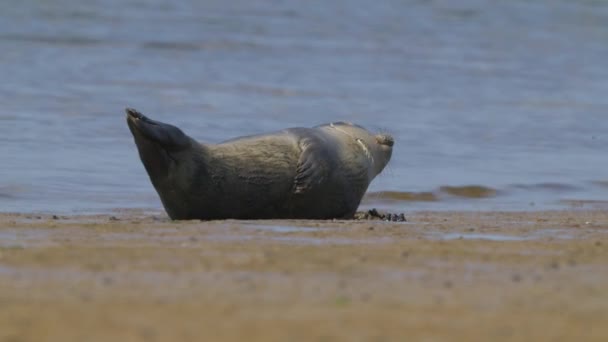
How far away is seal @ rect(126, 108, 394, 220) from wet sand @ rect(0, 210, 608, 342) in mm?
603

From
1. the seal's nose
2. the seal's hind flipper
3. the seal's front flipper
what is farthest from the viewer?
the seal's nose

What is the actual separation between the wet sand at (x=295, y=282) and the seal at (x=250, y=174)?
1.98 ft

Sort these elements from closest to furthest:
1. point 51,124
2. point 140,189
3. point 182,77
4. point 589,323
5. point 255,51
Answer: point 589,323
point 140,189
point 51,124
point 182,77
point 255,51

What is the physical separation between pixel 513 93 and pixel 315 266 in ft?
41.0

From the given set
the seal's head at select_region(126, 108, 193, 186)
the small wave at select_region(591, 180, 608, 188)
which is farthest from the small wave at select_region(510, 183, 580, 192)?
the seal's head at select_region(126, 108, 193, 186)

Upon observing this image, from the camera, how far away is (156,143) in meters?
8.12

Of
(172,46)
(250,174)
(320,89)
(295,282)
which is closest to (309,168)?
(250,174)

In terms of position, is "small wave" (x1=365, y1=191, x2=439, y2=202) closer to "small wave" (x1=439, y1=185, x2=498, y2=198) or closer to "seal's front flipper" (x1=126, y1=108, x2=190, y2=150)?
"small wave" (x1=439, y1=185, x2=498, y2=198)

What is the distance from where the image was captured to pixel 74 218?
27.0ft

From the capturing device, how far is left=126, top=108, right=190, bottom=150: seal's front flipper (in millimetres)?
7961

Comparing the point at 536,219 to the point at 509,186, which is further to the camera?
the point at 509,186

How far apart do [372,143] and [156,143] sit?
1927 millimetres

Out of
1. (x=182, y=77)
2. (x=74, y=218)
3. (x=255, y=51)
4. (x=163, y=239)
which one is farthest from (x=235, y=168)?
(x=255, y=51)

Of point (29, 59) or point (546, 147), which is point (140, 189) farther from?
point (29, 59)
